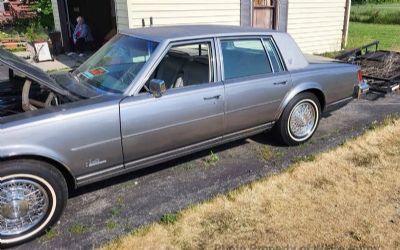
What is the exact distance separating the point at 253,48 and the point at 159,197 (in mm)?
2004

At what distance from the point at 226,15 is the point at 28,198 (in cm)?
796

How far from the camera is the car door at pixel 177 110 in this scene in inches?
139

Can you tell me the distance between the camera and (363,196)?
3850mm

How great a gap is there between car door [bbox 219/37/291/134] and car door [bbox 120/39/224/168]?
0.52 feet

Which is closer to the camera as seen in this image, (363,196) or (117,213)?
(117,213)

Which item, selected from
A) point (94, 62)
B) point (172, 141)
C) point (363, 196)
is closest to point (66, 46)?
point (94, 62)

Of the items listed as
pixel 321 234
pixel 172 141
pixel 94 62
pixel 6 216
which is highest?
pixel 94 62

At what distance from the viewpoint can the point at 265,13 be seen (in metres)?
10.9

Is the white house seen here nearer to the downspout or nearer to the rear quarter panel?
the downspout

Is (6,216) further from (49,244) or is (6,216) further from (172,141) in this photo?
(172,141)

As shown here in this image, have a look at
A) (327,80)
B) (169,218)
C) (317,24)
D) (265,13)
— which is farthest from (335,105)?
(317,24)

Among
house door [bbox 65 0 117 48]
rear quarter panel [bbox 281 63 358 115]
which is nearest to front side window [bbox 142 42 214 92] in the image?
rear quarter panel [bbox 281 63 358 115]

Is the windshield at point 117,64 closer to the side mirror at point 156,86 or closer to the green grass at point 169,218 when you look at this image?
the side mirror at point 156,86

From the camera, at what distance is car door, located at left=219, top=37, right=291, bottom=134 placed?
4176 millimetres
